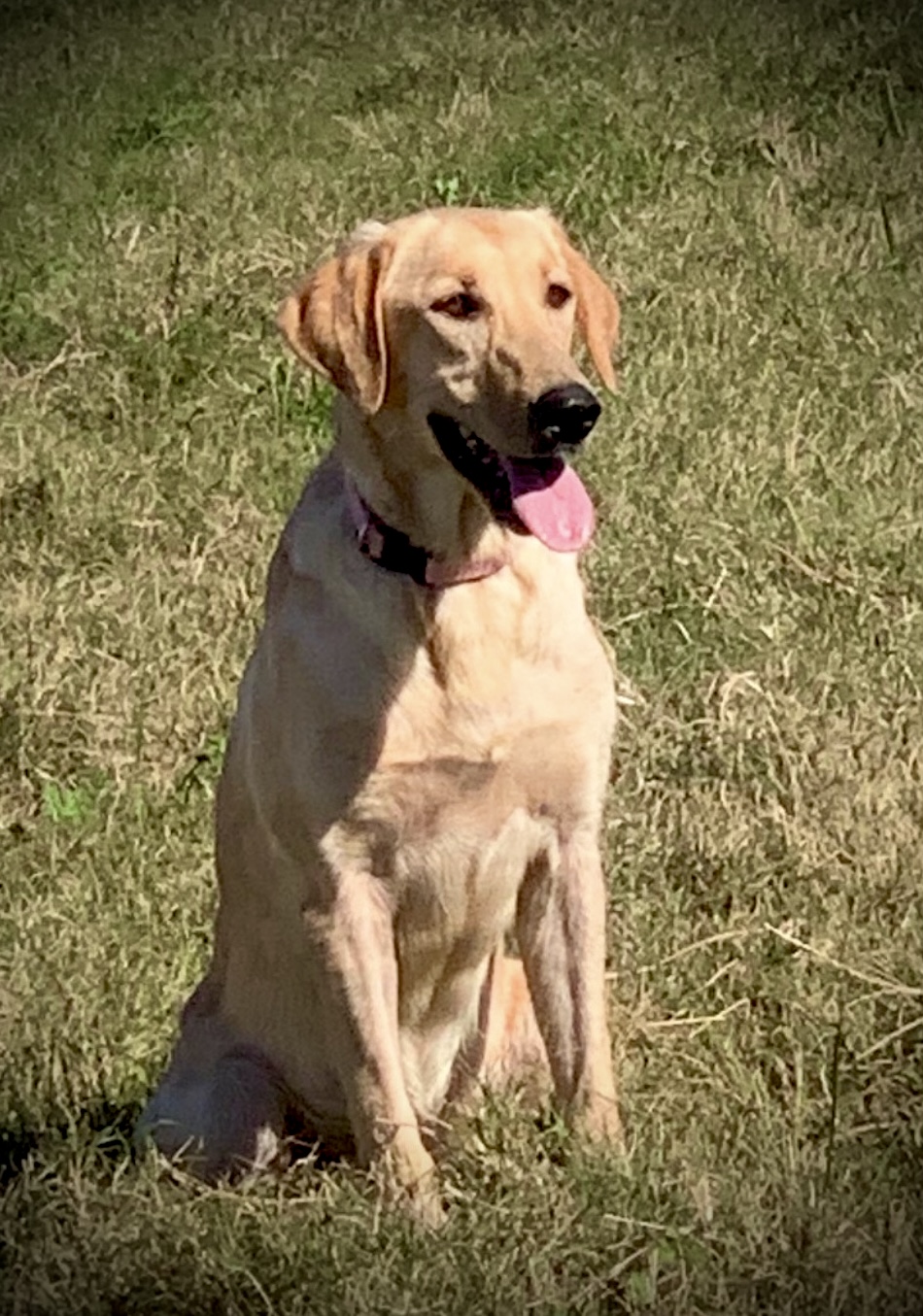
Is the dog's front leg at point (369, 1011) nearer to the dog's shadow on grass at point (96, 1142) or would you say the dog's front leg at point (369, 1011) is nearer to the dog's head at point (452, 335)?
the dog's shadow on grass at point (96, 1142)

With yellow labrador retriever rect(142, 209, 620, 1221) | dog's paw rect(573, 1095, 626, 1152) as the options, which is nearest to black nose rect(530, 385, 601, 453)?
yellow labrador retriever rect(142, 209, 620, 1221)

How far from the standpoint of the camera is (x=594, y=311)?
471cm

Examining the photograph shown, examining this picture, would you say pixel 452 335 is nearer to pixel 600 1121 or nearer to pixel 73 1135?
pixel 600 1121

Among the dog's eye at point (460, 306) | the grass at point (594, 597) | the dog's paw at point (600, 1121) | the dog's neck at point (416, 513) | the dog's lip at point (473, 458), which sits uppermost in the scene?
the dog's eye at point (460, 306)

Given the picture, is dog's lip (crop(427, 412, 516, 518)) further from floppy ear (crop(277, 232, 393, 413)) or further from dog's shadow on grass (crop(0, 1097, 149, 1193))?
A: dog's shadow on grass (crop(0, 1097, 149, 1193))

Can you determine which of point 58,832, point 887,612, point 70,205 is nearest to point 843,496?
point 887,612

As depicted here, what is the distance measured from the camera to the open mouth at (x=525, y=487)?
4.31m

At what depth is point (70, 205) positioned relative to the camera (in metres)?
10.7

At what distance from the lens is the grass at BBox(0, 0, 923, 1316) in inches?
161

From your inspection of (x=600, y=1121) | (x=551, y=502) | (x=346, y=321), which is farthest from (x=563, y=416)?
(x=600, y=1121)

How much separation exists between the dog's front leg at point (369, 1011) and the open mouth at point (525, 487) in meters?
0.60

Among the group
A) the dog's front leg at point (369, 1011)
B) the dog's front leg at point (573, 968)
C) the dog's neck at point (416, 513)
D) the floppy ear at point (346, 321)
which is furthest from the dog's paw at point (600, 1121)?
the floppy ear at point (346, 321)

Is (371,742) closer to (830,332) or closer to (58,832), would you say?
(58,832)

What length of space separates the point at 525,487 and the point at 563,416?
16cm
